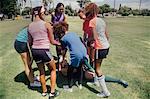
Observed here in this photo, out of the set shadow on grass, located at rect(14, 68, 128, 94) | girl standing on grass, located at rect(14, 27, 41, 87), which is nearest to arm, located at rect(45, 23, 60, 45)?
girl standing on grass, located at rect(14, 27, 41, 87)

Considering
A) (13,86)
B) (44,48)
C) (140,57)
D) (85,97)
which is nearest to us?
(44,48)

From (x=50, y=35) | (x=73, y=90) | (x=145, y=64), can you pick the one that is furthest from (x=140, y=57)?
(x=50, y=35)

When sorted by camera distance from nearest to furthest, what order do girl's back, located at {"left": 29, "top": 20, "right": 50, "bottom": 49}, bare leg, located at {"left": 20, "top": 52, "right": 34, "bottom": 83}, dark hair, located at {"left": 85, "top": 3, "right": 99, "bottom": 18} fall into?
1. girl's back, located at {"left": 29, "top": 20, "right": 50, "bottom": 49}
2. dark hair, located at {"left": 85, "top": 3, "right": 99, "bottom": 18}
3. bare leg, located at {"left": 20, "top": 52, "right": 34, "bottom": 83}

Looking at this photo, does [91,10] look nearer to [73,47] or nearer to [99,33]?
[99,33]

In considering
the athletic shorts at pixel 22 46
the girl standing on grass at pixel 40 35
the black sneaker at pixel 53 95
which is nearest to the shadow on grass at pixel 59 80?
the black sneaker at pixel 53 95

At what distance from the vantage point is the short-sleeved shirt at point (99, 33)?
25.4 feet

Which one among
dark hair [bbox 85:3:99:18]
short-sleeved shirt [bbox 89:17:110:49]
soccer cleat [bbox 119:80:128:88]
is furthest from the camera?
Result: soccer cleat [bbox 119:80:128:88]

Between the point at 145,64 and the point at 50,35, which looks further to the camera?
the point at 145,64

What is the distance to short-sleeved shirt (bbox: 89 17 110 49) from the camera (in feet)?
25.4

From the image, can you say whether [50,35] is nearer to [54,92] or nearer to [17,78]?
[54,92]

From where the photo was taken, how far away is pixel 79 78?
9.06 meters

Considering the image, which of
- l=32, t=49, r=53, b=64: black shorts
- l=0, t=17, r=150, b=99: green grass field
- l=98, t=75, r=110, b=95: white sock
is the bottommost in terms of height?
l=0, t=17, r=150, b=99: green grass field

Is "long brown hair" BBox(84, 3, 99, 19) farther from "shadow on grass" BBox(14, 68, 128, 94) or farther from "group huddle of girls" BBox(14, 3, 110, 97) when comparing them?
"shadow on grass" BBox(14, 68, 128, 94)

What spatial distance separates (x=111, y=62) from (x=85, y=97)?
3.70 metres
